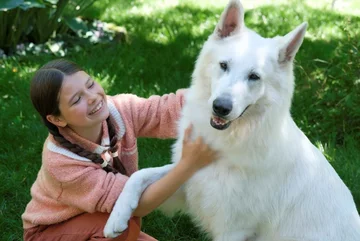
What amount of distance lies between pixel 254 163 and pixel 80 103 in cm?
93

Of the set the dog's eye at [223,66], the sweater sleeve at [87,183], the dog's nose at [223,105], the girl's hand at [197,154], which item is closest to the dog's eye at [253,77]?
Answer: the dog's eye at [223,66]

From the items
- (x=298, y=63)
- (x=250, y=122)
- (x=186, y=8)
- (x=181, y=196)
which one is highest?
(x=250, y=122)

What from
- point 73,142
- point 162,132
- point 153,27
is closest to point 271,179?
point 162,132

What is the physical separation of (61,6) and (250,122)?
3690 millimetres

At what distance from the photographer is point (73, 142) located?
2824mm

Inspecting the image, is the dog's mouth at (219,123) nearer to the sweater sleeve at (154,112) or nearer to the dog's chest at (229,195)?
the dog's chest at (229,195)

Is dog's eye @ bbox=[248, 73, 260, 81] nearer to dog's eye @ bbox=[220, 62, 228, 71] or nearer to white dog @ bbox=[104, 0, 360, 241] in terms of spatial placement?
white dog @ bbox=[104, 0, 360, 241]

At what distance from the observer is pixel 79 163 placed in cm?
273

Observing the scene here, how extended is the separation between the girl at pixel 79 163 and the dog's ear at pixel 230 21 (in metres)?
0.58

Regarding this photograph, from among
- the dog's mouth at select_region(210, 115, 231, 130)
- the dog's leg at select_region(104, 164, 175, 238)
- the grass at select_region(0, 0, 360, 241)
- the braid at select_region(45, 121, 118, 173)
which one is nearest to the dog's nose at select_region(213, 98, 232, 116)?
the dog's mouth at select_region(210, 115, 231, 130)

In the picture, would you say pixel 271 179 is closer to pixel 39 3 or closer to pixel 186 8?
pixel 39 3

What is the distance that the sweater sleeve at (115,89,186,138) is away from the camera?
10.2 feet

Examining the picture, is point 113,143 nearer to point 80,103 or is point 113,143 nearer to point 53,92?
point 80,103

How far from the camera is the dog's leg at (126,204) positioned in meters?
2.66
